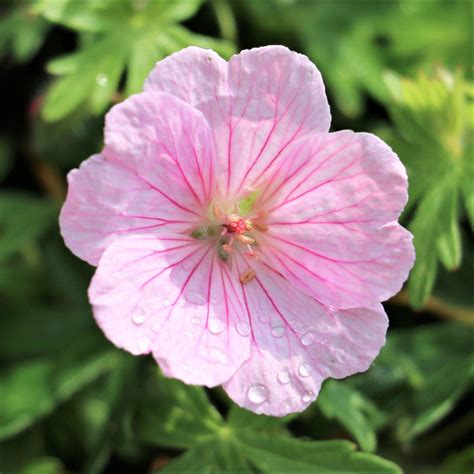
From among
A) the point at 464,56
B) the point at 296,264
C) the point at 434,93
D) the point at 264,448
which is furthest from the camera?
the point at 464,56

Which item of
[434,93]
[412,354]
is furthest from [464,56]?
[412,354]

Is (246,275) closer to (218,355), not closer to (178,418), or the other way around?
(218,355)

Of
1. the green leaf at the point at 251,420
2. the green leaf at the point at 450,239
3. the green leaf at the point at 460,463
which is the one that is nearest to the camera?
the green leaf at the point at 251,420

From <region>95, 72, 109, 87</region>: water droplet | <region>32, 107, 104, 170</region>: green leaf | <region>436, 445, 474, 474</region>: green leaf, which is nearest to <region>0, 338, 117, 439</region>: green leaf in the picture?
<region>32, 107, 104, 170</region>: green leaf

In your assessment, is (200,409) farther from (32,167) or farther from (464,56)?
(464,56)

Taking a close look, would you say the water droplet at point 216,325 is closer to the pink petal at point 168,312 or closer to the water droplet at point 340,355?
the pink petal at point 168,312

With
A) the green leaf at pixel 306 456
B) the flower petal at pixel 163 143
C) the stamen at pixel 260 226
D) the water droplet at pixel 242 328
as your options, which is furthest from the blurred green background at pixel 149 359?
the flower petal at pixel 163 143
